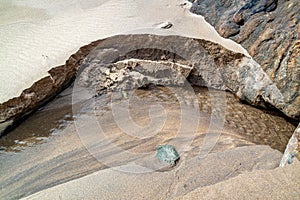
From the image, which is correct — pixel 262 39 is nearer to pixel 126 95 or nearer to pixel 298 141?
pixel 298 141

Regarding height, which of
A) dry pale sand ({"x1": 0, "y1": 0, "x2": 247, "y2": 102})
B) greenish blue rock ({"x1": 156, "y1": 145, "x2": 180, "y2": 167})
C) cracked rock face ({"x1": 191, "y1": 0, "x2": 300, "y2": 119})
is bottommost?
greenish blue rock ({"x1": 156, "y1": 145, "x2": 180, "y2": 167})

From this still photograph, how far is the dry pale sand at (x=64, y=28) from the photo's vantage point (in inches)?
96.0

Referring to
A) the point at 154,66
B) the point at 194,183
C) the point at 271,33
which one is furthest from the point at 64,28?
the point at 194,183

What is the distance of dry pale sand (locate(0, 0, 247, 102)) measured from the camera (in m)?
2.44

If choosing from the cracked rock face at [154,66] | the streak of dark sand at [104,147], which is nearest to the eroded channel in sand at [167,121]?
the streak of dark sand at [104,147]

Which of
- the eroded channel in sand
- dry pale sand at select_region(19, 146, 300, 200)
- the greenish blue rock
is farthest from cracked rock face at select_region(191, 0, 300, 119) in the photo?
the greenish blue rock

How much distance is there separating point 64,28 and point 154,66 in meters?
1.32

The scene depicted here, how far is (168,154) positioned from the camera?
5.73 feet

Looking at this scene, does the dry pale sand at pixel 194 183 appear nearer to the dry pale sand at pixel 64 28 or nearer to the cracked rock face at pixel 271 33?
the cracked rock face at pixel 271 33

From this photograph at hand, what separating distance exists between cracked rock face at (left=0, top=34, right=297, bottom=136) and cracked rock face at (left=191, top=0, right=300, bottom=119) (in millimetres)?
167

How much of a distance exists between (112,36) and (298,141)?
1938 mm

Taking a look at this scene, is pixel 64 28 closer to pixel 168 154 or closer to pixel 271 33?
pixel 168 154

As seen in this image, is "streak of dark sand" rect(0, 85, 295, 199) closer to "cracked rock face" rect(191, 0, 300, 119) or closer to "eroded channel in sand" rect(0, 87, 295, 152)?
"eroded channel in sand" rect(0, 87, 295, 152)

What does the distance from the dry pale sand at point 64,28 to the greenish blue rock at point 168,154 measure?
1287mm
